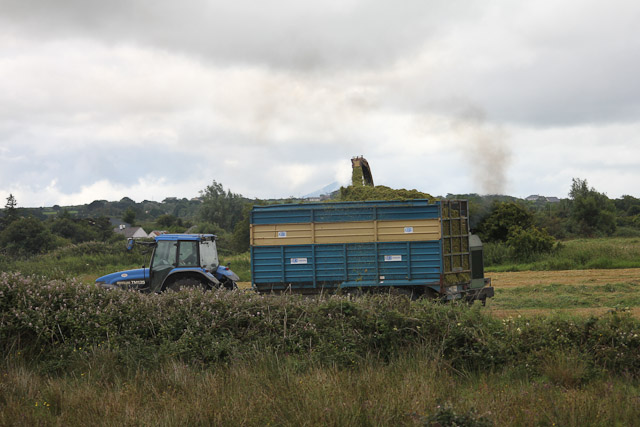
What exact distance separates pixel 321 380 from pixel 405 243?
259 inches

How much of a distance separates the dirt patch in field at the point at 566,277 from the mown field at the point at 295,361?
11.6 meters

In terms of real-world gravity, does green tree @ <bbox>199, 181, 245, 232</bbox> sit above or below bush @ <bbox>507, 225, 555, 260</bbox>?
above

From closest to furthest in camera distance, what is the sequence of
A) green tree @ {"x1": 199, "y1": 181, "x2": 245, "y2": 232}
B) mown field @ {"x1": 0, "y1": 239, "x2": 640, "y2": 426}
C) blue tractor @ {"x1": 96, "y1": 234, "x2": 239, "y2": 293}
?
mown field @ {"x1": 0, "y1": 239, "x2": 640, "y2": 426} → blue tractor @ {"x1": 96, "y1": 234, "x2": 239, "y2": 293} → green tree @ {"x1": 199, "y1": 181, "x2": 245, "y2": 232}

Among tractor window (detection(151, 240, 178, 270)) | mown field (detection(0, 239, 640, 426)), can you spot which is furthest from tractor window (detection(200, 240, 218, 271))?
mown field (detection(0, 239, 640, 426))

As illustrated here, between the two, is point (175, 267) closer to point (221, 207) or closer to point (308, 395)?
point (308, 395)

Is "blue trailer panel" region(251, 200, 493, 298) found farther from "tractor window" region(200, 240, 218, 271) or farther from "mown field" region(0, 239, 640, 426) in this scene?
"mown field" region(0, 239, 640, 426)

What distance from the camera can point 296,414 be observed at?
6.04 metres

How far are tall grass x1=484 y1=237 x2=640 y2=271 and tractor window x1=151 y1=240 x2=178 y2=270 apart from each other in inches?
672

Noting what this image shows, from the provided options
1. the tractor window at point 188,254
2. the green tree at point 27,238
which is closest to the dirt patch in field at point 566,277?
the tractor window at point 188,254

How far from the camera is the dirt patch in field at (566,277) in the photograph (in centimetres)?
1948

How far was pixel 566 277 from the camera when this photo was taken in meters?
21.3

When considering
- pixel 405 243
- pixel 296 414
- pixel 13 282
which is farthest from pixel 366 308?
pixel 13 282

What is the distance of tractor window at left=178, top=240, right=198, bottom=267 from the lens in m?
14.4

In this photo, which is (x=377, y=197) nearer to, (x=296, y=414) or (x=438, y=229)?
(x=438, y=229)
